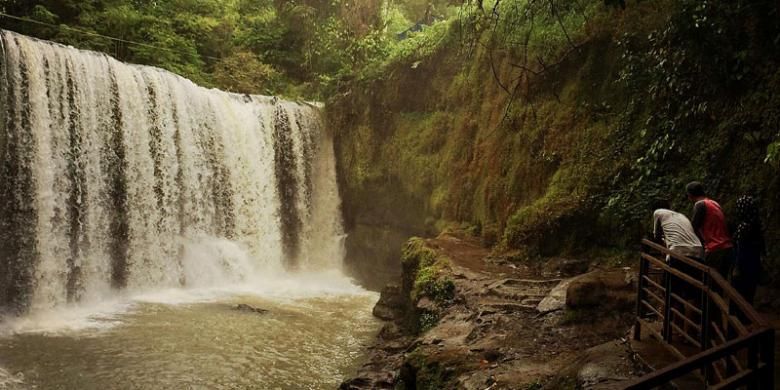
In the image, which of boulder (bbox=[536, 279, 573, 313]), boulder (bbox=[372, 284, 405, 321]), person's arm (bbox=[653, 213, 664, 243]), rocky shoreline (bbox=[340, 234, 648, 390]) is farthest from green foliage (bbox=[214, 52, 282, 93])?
person's arm (bbox=[653, 213, 664, 243])

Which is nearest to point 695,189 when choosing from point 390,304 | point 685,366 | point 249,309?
point 685,366

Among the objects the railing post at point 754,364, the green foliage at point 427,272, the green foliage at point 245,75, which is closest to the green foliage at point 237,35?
the green foliage at point 245,75

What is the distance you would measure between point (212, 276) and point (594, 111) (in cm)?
922

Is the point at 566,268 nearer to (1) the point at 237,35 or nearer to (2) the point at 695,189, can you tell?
(2) the point at 695,189

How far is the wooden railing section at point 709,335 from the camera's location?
9.29 feet

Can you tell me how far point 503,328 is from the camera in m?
7.30

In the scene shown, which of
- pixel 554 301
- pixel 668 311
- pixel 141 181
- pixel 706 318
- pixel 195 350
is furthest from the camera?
pixel 141 181

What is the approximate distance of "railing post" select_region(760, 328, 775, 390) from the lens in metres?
2.92

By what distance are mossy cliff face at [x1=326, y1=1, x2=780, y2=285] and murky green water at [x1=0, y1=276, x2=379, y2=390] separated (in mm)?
3814

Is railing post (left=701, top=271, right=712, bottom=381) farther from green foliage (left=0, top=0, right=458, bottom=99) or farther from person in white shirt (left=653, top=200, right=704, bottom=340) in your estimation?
green foliage (left=0, top=0, right=458, bottom=99)

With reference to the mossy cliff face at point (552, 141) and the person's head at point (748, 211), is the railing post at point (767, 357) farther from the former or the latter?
the person's head at point (748, 211)

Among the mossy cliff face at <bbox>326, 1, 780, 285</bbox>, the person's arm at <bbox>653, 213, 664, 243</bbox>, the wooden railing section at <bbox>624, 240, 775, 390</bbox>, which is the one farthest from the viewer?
the mossy cliff face at <bbox>326, 1, 780, 285</bbox>

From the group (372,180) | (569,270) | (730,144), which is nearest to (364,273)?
(372,180)

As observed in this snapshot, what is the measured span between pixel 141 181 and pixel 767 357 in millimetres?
12557
